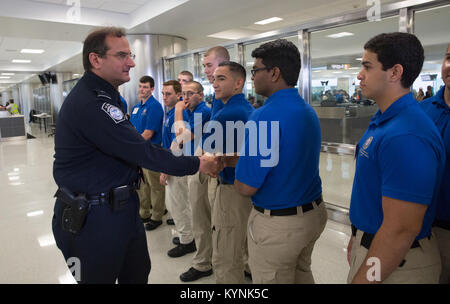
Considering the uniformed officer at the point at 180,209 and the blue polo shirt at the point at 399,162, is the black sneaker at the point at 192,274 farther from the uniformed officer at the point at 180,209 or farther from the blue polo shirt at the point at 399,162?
the blue polo shirt at the point at 399,162

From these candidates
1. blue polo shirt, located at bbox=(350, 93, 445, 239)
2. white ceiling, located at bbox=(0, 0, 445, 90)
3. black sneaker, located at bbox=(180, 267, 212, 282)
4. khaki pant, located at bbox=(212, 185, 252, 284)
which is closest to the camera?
blue polo shirt, located at bbox=(350, 93, 445, 239)

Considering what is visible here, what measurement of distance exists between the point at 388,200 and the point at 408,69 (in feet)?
1.60

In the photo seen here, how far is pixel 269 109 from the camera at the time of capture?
145cm

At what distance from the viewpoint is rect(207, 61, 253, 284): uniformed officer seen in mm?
2119

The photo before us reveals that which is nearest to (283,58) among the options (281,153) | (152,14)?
(281,153)

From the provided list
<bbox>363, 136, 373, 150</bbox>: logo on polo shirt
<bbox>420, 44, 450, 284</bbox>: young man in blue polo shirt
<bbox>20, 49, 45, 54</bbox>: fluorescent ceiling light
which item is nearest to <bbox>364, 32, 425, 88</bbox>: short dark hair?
<bbox>363, 136, 373, 150</bbox>: logo on polo shirt

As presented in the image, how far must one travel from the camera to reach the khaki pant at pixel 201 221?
8.91 feet

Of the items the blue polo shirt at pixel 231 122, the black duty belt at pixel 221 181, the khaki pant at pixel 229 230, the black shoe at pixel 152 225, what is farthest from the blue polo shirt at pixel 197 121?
the black shoe at pixel 152 225

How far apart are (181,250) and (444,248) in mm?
2315

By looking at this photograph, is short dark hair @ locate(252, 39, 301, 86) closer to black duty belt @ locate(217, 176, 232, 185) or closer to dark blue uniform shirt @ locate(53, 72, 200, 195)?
dark blue uniform shirt @ locate(53, 72, 200, 195)

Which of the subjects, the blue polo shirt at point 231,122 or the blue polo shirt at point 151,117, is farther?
the blue polo shirt at point 151,117

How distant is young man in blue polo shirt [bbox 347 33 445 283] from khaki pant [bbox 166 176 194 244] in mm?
2187

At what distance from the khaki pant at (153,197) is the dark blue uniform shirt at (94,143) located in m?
2.36

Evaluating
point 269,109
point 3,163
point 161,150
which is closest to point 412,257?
point 269,109
